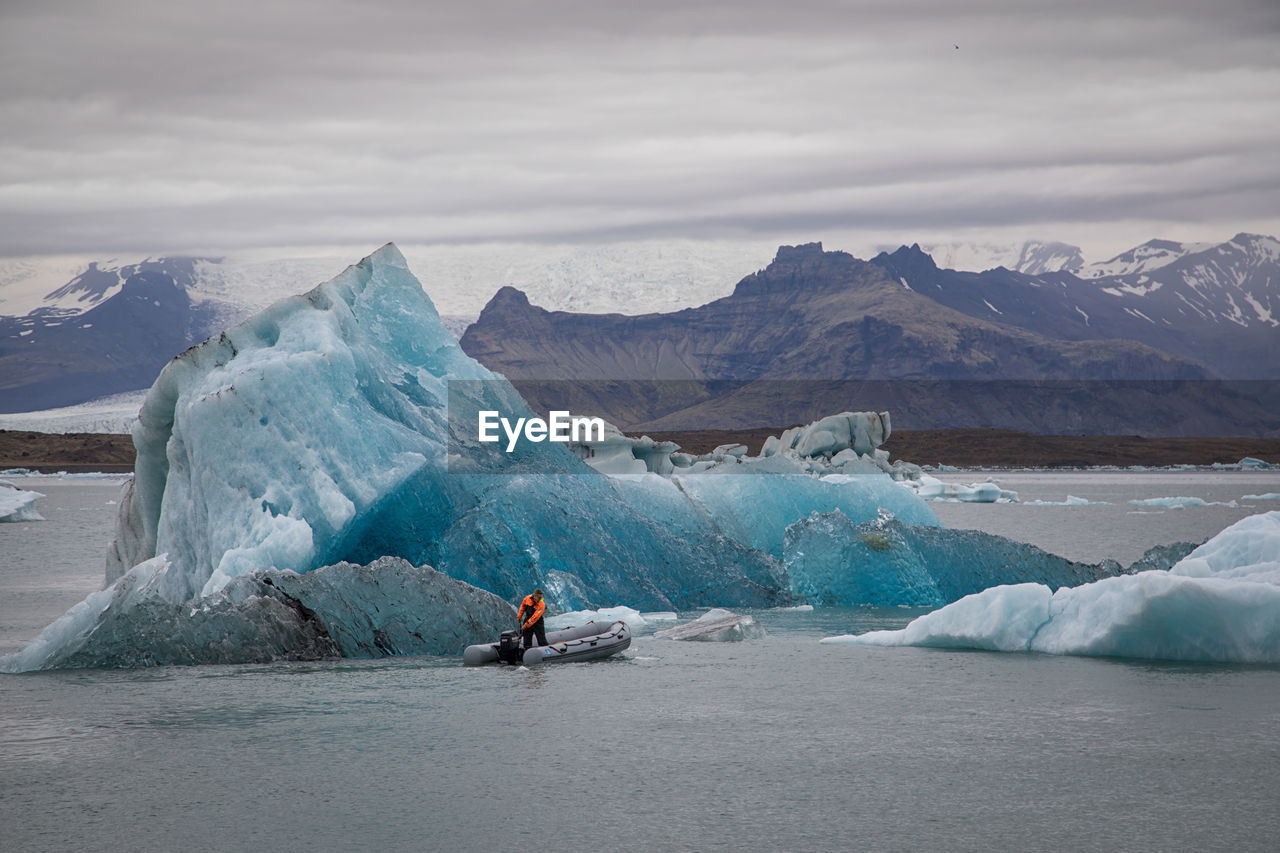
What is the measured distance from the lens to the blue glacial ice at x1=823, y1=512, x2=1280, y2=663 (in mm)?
15594

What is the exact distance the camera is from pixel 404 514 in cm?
2019

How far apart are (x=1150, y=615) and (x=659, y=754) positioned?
7.36 meters

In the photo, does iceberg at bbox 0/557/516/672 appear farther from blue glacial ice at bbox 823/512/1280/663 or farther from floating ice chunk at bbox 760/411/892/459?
floating ice chunk at bbox 760/411/892/459

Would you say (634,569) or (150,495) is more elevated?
(150,495)

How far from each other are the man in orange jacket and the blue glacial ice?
172 inches

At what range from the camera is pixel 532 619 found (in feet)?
56.3

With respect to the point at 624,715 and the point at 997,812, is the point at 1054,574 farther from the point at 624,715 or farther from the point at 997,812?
the point at 997,812

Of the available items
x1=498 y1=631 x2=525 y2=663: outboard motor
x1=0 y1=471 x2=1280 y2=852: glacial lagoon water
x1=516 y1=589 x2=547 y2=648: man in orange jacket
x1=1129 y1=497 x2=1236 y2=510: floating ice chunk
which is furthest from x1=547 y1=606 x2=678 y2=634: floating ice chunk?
x1=1129 y1=497 x2=1236 y2=510: floating ice chunk

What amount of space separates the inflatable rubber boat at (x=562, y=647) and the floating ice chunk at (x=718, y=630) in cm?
146

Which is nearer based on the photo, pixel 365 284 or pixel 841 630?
pixel 841 630

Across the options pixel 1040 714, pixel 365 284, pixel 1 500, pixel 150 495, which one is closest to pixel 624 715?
pixel 1040 714

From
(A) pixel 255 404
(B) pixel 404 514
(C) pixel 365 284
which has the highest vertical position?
(C) pixel 365 284

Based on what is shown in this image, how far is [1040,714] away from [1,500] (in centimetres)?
4864

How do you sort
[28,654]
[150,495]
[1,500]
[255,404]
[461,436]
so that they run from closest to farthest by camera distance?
1. [28,654]
2. [255,404]
3. [150,495]
4. [461,436]
5. [1,500]
